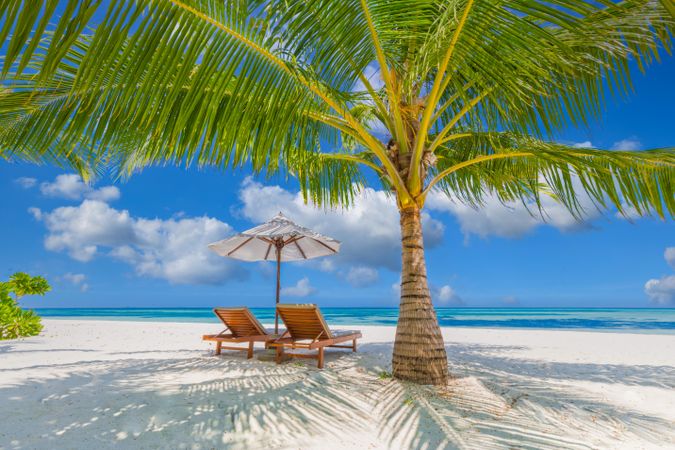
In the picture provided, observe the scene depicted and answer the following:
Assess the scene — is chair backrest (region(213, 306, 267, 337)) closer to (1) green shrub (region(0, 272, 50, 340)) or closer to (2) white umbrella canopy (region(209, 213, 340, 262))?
(2) white umbrella canopy (region(209, 213, 340, 262))

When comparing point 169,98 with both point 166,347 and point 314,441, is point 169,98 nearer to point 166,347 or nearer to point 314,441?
point 314,441

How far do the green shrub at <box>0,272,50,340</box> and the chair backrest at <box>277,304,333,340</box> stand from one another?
250 inches

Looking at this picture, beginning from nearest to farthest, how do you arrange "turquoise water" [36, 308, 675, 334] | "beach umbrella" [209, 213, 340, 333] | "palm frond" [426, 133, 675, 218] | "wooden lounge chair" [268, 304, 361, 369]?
"palm frond" [426, 133, 675, 218], "wooden lounge chair" [268, 304, 361, 369], "beach umbrella" [209, 213, 340, 333], "turquoise water" [36, 308, 675, 334]

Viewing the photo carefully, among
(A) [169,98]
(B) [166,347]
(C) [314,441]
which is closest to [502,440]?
(C) [314,441]

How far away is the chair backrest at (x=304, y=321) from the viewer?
17.6 feet

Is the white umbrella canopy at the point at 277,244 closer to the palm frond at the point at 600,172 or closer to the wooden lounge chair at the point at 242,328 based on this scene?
the wooden lounge chair at the point at 242,328

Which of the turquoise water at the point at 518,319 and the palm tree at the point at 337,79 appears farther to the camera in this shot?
the turquoise water at the point at 518,319

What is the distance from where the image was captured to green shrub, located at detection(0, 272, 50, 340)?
818cm

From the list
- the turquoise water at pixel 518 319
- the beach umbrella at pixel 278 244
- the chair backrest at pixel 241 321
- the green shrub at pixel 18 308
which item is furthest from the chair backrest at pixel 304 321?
the turquoise water at pixel 518 319

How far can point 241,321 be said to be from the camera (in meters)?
6.14

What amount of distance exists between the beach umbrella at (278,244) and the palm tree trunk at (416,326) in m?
2.44

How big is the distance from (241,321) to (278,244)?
1915mm

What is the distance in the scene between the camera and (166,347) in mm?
7574

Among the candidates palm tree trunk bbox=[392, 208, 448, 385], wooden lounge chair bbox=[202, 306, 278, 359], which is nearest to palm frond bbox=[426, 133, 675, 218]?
palm tree trunk bbox=[392, 208, 448, 385]
